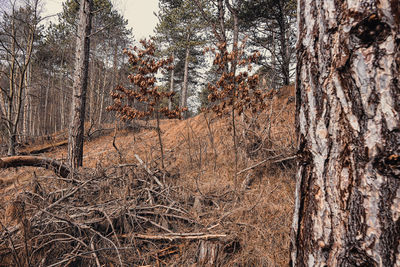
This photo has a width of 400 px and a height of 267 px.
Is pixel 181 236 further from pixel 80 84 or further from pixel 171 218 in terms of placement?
pixel 80 84

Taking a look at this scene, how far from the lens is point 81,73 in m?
5.25

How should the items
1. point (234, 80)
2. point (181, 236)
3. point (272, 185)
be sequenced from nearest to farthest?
point (181, 236) < point (272, 185) < point (234, 80)

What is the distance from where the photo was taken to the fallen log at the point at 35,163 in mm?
2748

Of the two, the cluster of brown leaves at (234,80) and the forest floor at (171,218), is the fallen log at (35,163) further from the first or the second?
the cluster of brown leaves at (234,80)

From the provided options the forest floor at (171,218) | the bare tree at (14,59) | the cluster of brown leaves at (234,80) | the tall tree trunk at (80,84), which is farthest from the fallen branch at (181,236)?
the bare tree at (14,59)

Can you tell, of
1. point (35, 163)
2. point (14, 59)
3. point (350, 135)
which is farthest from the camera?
point (14, 59)

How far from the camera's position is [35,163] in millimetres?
3102

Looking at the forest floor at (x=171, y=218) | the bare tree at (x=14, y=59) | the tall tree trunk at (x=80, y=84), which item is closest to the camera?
the forest floor at (x=171, y=218)

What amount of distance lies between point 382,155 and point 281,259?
1732 millimetres

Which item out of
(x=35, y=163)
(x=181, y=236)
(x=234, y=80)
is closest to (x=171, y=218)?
(x=181, y=236)

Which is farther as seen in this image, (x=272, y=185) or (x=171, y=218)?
(x=272, y=185)

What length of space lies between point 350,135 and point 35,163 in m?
3.76

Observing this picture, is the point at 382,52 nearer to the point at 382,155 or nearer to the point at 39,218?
the point at 382,155

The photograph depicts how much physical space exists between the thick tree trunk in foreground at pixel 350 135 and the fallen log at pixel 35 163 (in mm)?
3310
